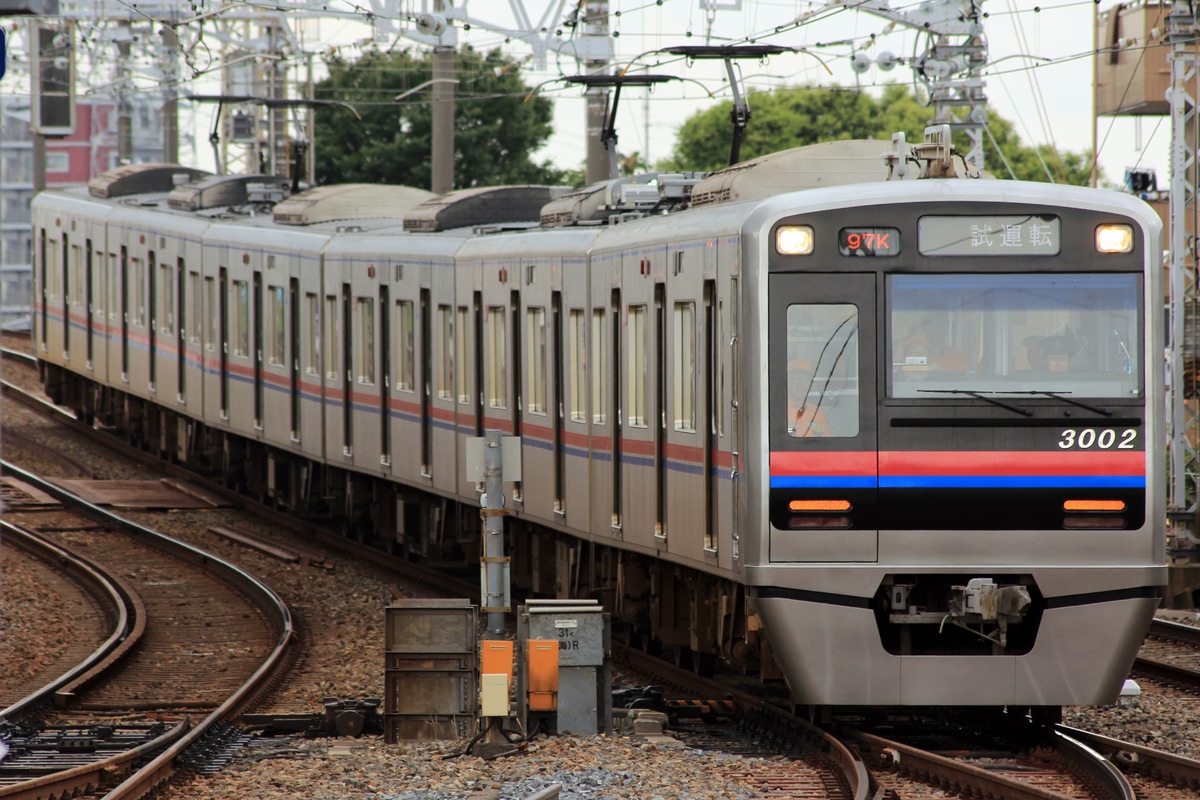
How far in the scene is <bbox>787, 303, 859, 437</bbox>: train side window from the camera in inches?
375

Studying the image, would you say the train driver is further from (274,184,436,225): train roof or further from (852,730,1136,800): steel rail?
(274,184,436,225): train roof

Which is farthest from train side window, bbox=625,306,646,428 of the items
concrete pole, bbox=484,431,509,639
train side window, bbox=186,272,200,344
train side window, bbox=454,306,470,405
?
train side window, bbox=186,272,200,344

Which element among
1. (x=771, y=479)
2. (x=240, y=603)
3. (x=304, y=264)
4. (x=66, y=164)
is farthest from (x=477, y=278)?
(x=66, y=164)

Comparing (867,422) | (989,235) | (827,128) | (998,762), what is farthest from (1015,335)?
(827,128)

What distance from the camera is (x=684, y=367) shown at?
35.9 ft

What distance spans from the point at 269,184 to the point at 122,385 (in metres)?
2.98

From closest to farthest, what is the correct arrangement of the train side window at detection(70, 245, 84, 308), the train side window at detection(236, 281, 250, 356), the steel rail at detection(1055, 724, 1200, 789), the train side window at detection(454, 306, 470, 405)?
the steel rail at detection(1055, 724, 1200, 789)
the train side window at detection(454, 306, 470, 405)
the train side window at detection(236, 281, 250, 356)
the train side window at detection(70, 245, 84, 308)

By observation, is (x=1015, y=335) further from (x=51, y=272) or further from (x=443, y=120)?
(x=51, y=272)

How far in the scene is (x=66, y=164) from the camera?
8269cm

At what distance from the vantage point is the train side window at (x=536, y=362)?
550 inches

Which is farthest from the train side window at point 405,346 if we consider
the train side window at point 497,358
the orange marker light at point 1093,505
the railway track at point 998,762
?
the orange marker light at point 1093,505

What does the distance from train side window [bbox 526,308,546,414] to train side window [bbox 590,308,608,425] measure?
1.13 m

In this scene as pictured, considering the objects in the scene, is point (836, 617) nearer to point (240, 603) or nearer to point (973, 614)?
point (973, 614)

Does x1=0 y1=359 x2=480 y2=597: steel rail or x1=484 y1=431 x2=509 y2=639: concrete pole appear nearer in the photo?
x1=484 y1=431 x2=509 y2=639: concrete pole
